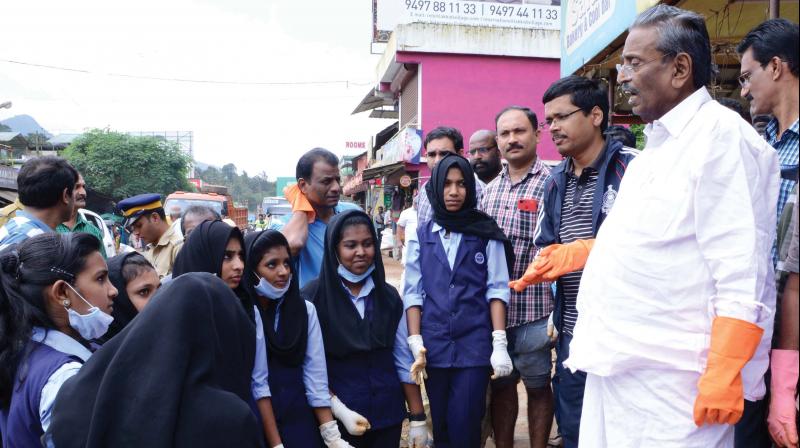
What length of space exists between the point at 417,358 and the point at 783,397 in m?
1.66

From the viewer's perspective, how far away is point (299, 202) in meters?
3.55

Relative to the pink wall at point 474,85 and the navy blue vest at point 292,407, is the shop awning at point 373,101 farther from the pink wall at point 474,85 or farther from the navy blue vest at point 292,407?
the navy blue vest at point 292,407

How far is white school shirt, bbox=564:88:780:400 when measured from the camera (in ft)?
5.06

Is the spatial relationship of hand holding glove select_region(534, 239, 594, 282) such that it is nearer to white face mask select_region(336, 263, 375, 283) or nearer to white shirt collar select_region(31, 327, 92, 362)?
white face mask select_region(336, 263, 375, 283)

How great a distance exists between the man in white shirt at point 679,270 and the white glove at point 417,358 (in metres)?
1.11

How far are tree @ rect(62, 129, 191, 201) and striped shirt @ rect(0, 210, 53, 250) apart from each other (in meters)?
33.9

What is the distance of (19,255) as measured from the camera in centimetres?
209

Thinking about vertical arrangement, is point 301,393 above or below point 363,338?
below

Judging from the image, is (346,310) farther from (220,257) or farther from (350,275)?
(220,257)

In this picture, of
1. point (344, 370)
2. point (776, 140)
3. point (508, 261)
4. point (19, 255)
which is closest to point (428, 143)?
point (508, 261)

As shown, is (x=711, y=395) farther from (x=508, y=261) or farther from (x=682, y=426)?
(x=508, y=261)

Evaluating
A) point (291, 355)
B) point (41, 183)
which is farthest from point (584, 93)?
point (41, 183)

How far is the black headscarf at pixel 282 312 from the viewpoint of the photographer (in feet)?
9.20

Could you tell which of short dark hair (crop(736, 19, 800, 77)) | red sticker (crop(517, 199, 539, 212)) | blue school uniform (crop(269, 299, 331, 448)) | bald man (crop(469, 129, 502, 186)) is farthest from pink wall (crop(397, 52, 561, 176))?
short dark hair (crop(736, 19, 800, 77))
